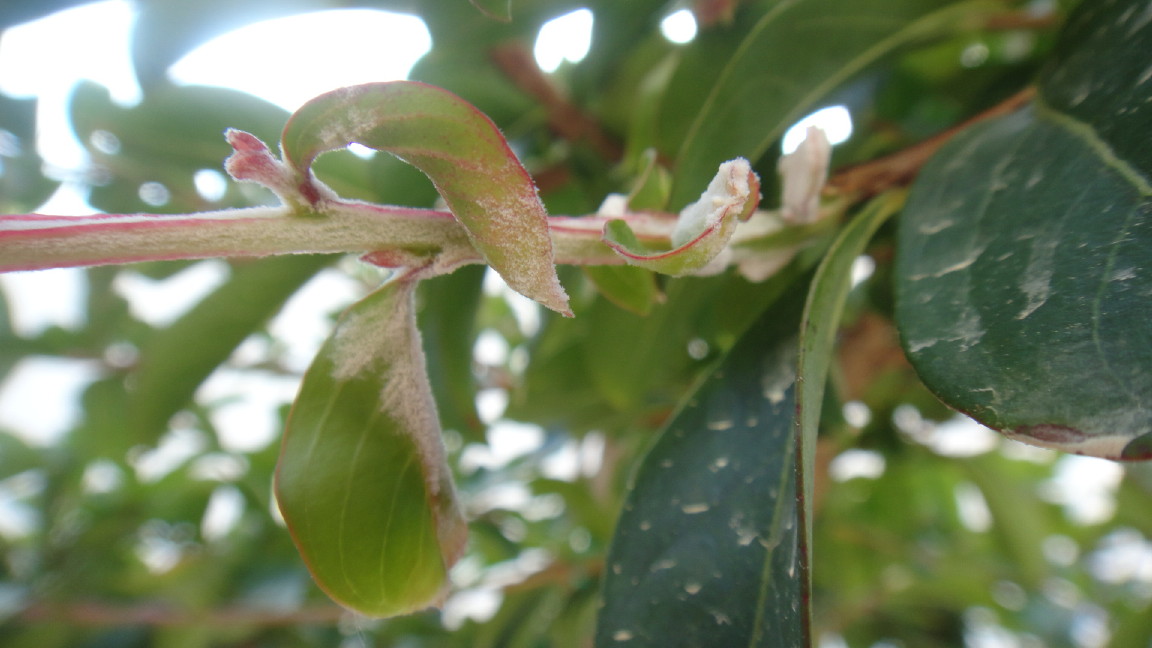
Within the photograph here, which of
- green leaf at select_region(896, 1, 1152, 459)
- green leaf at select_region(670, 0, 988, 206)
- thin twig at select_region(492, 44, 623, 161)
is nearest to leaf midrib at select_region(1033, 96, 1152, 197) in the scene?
green leaf at select_region(896, 1, 1152, 459)

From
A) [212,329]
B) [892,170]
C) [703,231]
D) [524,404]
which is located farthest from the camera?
[524,404]

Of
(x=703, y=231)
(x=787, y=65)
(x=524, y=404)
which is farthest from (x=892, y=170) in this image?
(x=524, y=404)

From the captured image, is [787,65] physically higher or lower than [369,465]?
higher

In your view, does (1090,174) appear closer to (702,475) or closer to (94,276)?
(702,475)

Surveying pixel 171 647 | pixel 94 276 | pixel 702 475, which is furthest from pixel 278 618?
pixel 702 475

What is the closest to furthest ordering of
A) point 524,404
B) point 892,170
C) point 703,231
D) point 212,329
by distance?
point 703,231
point 892,170
point 212,329
point 524,404

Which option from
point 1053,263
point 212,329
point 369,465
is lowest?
point 212,329

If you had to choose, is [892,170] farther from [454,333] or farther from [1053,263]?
[454,333]
